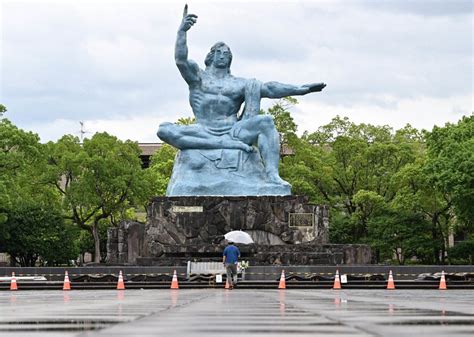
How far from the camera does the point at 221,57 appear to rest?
43375 millimetres

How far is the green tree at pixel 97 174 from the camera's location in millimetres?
62375

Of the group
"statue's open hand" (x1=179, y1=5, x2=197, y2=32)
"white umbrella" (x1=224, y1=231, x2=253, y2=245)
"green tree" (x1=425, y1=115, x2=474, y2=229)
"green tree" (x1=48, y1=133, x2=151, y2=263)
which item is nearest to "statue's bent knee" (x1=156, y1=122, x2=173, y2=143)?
"statue's open hand" (x1=179, y1=5, x2=197, y2=32)

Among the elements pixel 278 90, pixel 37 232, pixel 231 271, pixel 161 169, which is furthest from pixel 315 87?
pixel 161 169

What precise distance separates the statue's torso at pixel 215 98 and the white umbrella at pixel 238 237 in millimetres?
7573

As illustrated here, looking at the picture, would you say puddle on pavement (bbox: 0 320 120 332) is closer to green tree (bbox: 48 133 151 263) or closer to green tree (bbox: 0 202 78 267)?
green tree (bbox: 48 133 151 263)

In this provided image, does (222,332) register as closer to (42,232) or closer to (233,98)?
(233,98)

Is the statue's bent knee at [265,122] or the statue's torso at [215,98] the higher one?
the statue's torso at [215,98]

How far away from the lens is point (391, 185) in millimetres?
63250

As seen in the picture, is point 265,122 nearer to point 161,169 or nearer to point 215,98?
point 215,98

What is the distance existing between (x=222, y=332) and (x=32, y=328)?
1.87m

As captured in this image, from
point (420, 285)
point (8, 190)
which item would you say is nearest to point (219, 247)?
point (420, 285)

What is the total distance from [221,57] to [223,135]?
3197 millimetres

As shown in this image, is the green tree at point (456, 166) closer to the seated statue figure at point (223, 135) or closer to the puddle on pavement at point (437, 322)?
the seated statue figure at point (223, 135)

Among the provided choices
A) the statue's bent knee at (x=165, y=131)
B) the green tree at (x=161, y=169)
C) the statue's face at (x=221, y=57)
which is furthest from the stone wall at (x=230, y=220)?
the green tree at (x=161, y=169)
